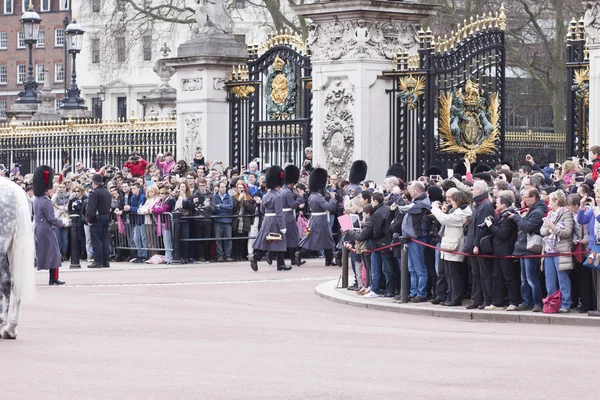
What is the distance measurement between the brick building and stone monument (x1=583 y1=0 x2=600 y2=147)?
78.0 metres

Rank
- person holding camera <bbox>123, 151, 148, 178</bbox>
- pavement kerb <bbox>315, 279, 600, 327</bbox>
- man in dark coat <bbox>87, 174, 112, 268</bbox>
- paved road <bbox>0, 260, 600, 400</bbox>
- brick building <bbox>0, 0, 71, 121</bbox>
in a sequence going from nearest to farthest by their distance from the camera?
1. paved road <bbox>0, 260, 600, 400</bbox>
2. pavement kerb <bbox>315, 279, 600, 327</bbox>
3. man in dark coat <bbox>87, 174, 112, 268</bbox>
4. person holding camera <bbox>123, 151, 148, 178</bbox>
5. brick building <bbox>0, 0, 71, 121</bbox>

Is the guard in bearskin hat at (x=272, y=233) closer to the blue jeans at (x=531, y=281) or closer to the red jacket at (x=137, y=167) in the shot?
the red jacket at (x=137, y=167)

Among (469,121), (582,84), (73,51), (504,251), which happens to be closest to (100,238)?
(469,121)

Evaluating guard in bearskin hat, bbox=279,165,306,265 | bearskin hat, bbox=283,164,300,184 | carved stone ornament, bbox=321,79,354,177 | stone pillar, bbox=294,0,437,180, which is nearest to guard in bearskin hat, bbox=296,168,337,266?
guard in bearskin hat, bbox=279,165,306,265

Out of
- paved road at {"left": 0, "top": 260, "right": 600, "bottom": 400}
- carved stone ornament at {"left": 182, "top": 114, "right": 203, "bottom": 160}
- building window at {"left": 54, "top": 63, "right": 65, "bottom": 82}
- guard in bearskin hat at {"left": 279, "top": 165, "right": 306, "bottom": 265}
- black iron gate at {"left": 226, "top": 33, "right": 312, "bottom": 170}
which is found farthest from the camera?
building window at {"left": 54, "top": 63, "right": 65, "bottom": 82}

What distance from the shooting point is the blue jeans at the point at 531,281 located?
17344 mm

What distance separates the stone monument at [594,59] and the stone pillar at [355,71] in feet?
10.4

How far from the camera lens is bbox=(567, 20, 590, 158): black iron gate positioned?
85.6ft

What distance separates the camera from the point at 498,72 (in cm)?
2695

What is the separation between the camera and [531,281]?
17.3 metres

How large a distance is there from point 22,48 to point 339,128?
77.7m

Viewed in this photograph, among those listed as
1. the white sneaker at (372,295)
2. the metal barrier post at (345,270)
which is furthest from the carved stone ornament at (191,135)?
the white sneaker at (372,295)

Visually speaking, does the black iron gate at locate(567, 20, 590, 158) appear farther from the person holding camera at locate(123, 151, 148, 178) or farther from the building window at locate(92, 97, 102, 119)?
the building window at locate(92, 97, 102, 119)

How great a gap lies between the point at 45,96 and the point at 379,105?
24163 millimetres
